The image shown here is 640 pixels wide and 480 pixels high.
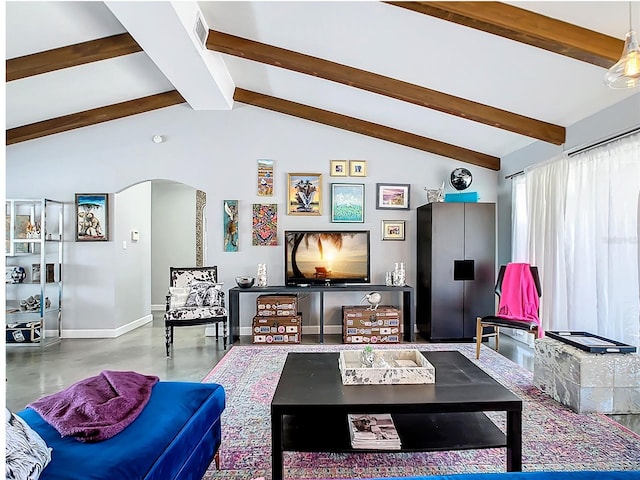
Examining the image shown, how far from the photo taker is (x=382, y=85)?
148 inches

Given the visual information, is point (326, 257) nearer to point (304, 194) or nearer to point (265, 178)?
point (304, 194)

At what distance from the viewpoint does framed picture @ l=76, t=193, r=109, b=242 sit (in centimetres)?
510

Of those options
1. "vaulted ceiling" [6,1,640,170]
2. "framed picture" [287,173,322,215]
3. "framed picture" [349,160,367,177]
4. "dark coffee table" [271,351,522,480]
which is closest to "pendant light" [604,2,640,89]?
"vaulted ceiling" [6,1,640,170]

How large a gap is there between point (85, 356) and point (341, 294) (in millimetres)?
3041

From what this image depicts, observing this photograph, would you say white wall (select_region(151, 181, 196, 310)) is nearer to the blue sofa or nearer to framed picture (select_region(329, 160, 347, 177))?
framed picture (select_region(329, 160, 347, 177))

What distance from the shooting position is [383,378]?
2.03m

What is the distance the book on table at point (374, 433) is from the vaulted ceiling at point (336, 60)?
2.42m

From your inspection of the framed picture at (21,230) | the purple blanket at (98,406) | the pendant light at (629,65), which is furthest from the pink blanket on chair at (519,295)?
the framed picture at (21,230)

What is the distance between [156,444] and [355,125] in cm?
437

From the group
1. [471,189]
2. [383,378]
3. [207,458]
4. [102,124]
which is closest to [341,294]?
[471,189]

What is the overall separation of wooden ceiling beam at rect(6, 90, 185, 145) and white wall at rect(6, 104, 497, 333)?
176 millimetres

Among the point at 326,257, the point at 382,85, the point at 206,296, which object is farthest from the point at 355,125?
the point at 206,296

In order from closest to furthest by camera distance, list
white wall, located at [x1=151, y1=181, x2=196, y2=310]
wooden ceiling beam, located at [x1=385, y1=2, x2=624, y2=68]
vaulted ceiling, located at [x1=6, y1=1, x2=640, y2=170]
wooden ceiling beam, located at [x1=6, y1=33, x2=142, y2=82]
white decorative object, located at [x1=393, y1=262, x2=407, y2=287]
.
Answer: wooden ceiling beam, located at [x1=385, y1=2, x2=624, y2=68] → vaulted ceiling, located at [x1=6, y1=1, x2=640, y2=170] → wooden ceiling beam, located at [x1=6, y1=33, x2=142, y2=82] → white decorative object, located at [x1=393, y1=262, x2=407, y2=287] → white wall, located at [x1=151, y1=181, x2=196, y2=310]

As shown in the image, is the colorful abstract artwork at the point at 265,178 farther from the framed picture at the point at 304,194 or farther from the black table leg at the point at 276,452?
the black table leg at the point at 276,452
